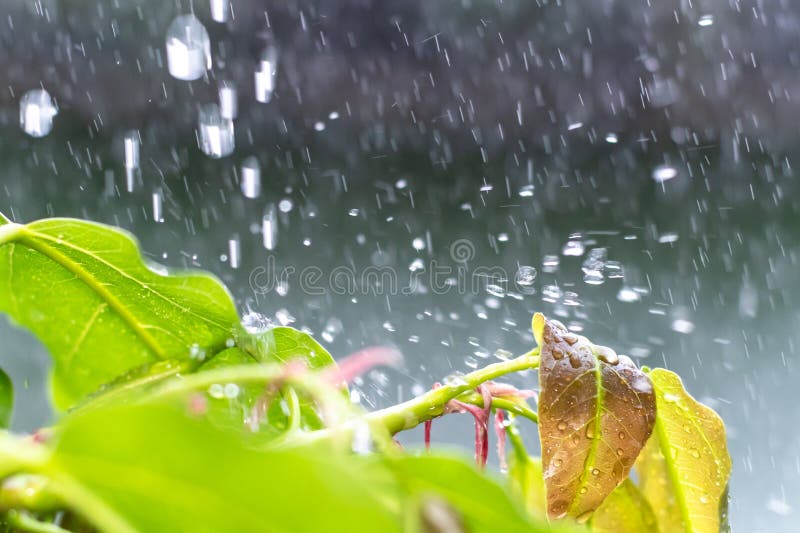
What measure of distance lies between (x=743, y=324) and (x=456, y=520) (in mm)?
1315

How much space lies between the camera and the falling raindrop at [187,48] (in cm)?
133

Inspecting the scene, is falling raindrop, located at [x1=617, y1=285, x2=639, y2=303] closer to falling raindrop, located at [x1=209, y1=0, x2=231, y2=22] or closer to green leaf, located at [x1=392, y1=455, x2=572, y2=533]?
falling raindrop, located at [x1=209, y1=0, x2=231, y2=22]

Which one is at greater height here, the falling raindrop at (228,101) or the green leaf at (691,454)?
the falling raindrop at (228,101)

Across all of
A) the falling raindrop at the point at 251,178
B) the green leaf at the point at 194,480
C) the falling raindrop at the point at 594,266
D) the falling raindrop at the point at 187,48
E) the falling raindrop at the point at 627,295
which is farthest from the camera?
the falling raindrop at the point at 187,48

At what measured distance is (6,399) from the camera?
17 centimetres

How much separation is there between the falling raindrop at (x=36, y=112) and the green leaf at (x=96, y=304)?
3.69ft

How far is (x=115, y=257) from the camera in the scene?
183 mm

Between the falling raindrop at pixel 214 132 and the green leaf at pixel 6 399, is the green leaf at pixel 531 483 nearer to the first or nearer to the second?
the green leaf at pixel 6 399

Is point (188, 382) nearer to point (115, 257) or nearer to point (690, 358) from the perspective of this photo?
point (115, 257)

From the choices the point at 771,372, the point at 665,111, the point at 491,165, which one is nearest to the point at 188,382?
the point at 491,165

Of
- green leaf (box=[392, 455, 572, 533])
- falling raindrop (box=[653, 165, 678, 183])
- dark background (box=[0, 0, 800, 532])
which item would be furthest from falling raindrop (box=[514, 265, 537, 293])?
green leaf (box=[392, 455, 572, 533])

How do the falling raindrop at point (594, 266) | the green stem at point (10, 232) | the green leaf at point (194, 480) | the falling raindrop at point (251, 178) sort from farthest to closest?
the falling raindrop at point (251, 178), the falling raindrop at point (594, 266), the green stem at point (10, 232), the green leaf at point (194, 480)

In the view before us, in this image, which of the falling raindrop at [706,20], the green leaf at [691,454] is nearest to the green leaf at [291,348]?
the green leaf at [691,454]

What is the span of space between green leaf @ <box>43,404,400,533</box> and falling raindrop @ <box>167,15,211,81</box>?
1373 mm
